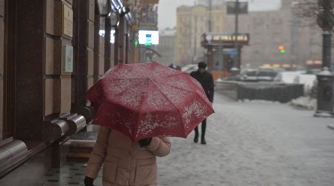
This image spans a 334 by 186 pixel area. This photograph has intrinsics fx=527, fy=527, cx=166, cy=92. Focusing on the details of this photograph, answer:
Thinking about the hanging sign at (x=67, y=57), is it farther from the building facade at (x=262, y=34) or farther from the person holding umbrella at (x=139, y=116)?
the building facade at (x=262, y=34)

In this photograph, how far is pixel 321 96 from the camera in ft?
56.4

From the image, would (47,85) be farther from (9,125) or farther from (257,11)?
(257,11)

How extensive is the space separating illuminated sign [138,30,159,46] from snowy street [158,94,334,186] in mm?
12234

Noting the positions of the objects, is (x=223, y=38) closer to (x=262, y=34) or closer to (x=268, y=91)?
(x=268, y=91)

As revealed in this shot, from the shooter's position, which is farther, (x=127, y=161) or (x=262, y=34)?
(x=262, y=34)

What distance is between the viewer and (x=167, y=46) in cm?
12231

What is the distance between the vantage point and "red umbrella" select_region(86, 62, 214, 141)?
10.9 feet

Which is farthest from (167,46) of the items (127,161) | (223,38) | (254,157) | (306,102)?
(127,161)

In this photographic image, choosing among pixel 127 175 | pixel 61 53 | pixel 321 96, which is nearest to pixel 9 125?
pixel 61 53

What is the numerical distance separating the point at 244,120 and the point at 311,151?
5369 mm

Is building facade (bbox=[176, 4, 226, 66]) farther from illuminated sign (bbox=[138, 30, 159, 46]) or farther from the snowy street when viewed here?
the snowy street

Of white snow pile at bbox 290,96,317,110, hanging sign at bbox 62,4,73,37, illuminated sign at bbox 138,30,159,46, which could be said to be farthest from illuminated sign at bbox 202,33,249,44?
hanging sign at bbox 62,4,73,37

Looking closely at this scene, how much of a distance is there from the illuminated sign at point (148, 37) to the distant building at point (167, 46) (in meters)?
91.2

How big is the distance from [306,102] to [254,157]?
13438mm
